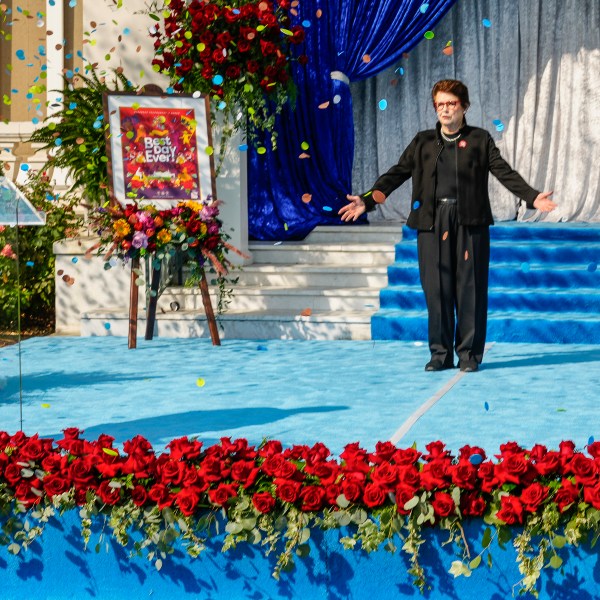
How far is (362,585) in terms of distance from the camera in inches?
151

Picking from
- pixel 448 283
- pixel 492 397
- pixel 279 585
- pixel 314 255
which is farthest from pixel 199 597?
pixel 314 255

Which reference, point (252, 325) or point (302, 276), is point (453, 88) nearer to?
point (252, 325)

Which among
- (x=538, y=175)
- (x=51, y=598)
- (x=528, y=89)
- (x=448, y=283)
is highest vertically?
(x=528, y=89)

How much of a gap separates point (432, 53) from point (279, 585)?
25.2ft

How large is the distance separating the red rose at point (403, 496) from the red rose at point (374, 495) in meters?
0.05

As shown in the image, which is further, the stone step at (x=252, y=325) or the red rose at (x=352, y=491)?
the stone step at (x=252, y=325)

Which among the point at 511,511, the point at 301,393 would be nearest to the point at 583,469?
the point at 511,511

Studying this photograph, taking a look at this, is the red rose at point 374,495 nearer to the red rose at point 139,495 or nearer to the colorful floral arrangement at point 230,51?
the red rose at point 139,495

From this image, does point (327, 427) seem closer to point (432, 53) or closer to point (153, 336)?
point (153, 336)

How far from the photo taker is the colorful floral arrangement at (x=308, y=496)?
372 cm

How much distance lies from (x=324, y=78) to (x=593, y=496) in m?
7.00

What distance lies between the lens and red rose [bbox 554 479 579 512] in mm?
3707

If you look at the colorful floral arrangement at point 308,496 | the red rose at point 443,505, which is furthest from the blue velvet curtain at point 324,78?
the red rose at point 443,505

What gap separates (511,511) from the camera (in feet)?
12.2
